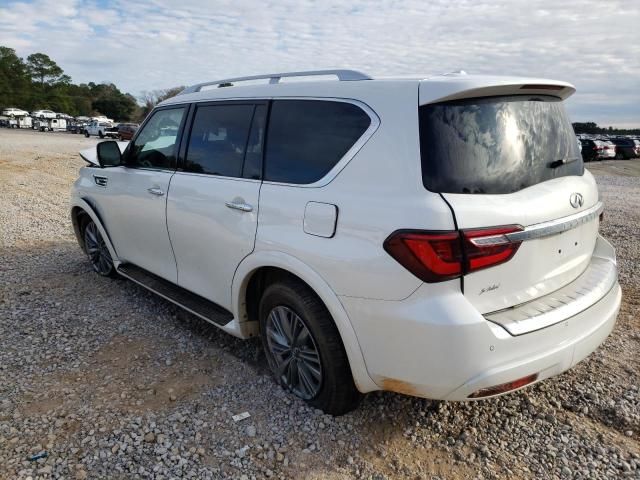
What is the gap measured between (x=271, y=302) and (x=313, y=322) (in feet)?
1.36

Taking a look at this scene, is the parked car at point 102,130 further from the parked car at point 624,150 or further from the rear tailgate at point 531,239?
the rear tailgate at point 531,239

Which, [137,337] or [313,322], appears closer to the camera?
[313,322]

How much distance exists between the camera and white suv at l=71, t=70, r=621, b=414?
2186 mm

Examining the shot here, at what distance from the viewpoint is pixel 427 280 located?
216 centimetres

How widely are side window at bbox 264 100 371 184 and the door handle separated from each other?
212 mm

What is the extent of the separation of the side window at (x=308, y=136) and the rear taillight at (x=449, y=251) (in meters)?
0.67

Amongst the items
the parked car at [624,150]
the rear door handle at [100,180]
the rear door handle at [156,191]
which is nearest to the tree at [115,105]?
the parked car at [624,150]

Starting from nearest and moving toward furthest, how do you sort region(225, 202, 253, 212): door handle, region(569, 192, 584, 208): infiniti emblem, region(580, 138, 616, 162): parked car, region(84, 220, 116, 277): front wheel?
1. region(569, 192, 584, 208): infiniti emblem
2. region(225, 202, 253, 212): door handle
3. region(84, 220, 116, 277): front wheel
4. region(580, 138, 616, 162): parked car

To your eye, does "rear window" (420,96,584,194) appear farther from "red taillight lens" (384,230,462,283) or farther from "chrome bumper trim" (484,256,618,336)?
"chrome bumper trim" (484,256,618,336)

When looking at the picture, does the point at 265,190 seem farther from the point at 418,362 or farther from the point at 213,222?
the point at 418,362

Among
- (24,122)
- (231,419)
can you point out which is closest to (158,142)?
(231,419)

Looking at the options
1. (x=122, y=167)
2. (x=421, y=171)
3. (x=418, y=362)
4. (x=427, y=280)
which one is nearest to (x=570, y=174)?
(x=421, y=171)

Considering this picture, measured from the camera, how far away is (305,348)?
2.86 meters

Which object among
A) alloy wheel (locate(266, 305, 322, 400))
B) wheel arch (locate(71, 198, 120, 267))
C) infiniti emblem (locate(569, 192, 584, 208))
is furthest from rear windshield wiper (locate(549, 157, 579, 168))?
wheel arch (locate(71, 198, 120, 267))
